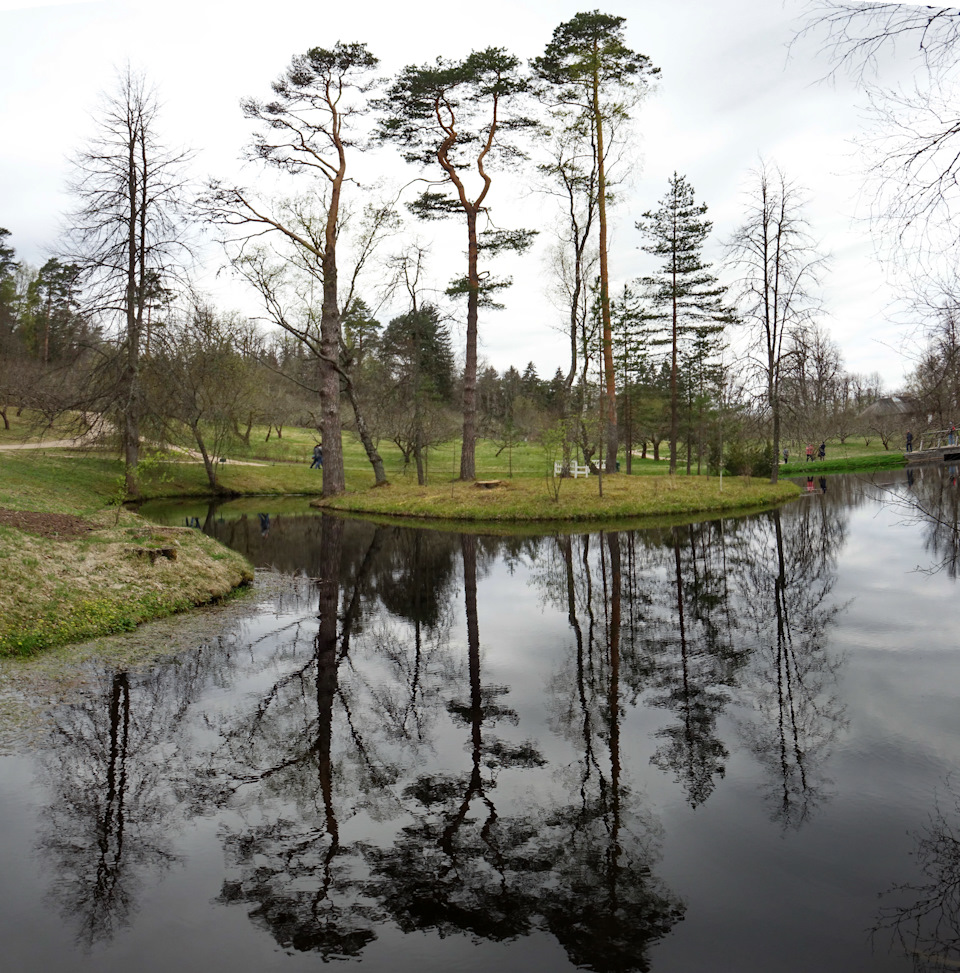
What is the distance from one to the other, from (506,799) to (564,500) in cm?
1862

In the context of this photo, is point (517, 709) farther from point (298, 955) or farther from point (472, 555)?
point (472, 555)

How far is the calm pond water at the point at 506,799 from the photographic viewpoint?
3850 mm

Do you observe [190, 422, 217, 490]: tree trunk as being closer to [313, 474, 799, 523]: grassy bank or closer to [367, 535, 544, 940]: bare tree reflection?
[313, 474, 799, 523]: grassy bank

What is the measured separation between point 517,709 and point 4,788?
14.0ft

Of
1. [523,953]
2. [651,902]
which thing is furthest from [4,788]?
[651,902]

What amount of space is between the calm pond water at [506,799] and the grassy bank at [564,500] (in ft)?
40.0

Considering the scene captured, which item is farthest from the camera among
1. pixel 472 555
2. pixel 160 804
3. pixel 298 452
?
pixel 298 452

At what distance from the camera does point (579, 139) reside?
98.4 ft

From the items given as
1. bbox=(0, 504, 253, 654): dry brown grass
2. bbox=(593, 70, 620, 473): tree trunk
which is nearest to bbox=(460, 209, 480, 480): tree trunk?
bbox=(593, 70, 620, 473): tree trunk

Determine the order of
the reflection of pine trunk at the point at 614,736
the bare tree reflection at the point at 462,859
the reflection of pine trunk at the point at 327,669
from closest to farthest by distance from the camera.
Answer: the bare tree reflection at the point at 462,859 < the reflection of pine trunk at the point at 614,736 < the reflection of pine trunk at the point at 327,669

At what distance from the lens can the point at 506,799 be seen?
17.2 feet

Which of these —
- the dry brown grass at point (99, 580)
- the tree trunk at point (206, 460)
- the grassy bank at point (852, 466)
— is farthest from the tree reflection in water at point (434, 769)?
the grassy bank at point (852, 466)

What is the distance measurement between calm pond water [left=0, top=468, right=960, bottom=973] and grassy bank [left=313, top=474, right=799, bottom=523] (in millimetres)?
12180

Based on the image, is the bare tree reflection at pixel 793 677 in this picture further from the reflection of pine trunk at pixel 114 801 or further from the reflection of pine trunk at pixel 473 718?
the reflection of pine trunk at pixel 114 801
